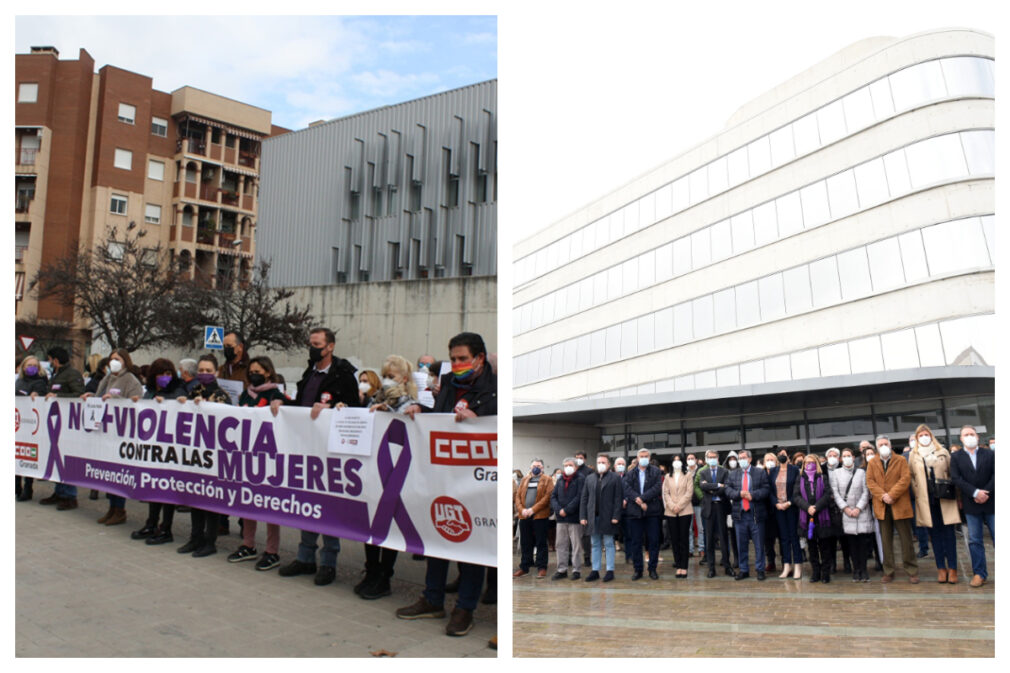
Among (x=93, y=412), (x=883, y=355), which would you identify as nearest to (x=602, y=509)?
(x=93, y=412)

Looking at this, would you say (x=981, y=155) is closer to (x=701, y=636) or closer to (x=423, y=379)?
(x=423, y=379)

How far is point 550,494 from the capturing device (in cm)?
1059

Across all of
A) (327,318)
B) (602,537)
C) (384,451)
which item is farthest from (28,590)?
(327,318)

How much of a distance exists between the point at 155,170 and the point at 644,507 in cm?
4736

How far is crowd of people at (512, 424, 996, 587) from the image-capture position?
28.0 ft

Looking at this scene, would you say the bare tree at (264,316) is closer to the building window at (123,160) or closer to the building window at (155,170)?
the building window at (123,160)

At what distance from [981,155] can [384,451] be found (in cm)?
2046

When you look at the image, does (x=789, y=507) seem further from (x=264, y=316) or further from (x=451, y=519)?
(x=264, y=316)

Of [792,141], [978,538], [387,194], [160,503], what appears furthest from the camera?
[387,194]

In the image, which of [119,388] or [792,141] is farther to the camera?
[792,141]

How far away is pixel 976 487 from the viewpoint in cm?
803

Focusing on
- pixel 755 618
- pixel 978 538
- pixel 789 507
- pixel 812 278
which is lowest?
pixel 755 618

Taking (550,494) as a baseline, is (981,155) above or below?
above

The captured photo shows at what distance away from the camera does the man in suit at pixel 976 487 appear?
7.99 m
